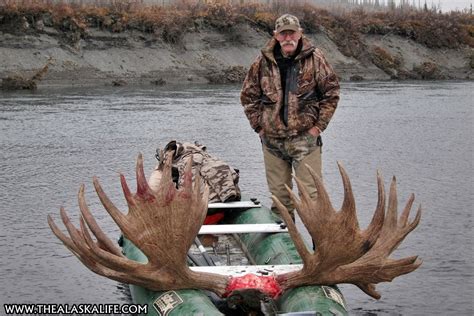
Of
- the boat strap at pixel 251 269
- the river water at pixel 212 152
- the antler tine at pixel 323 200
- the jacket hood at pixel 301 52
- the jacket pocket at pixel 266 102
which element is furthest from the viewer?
the river water at pixel 212 152

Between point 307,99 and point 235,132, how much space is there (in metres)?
13.9

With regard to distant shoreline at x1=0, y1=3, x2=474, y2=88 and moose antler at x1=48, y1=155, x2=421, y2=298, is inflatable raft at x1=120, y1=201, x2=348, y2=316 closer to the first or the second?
moose antler at x1=48, y1=155, x2=421, y2=298

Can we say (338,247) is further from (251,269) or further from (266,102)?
(266,102)

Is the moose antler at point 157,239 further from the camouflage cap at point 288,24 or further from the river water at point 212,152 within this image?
the camouflage cap at point 288,24

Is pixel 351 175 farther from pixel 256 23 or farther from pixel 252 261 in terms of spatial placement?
pixel 256 23

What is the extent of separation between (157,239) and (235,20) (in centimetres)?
4410

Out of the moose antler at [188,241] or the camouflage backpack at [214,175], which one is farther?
the camouflage backpack at [214,175]

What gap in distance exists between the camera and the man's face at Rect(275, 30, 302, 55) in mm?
7742

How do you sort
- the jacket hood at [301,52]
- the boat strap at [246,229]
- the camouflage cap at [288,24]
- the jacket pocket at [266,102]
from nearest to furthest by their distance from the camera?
the boat strap at [246,229], the camouflage cap at [288,24], the jacket hood at [301,52], the jacket pocket at [266,102]

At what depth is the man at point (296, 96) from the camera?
791 centimetres

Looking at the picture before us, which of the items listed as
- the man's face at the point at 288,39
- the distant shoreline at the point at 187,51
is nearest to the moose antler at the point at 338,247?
the man's face at the point at 288,39

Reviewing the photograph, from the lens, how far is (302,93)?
313 inches

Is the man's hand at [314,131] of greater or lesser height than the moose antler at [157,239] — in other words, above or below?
above

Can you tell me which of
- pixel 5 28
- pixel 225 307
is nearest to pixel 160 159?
pixel 225 307
